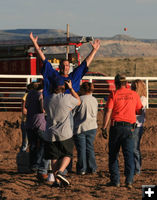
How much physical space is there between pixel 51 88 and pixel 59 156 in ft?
3.58

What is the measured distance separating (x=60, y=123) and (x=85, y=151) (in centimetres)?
229

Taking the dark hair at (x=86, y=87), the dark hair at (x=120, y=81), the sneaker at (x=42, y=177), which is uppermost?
the dark hair at (x=120, y=81)

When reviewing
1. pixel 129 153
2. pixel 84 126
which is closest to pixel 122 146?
pixel 129 153

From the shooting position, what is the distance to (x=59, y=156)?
8344mm

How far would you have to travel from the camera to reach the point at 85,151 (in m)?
10.3

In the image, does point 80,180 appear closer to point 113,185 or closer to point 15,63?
point 113,185

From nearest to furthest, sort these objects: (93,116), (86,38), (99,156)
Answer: (93,116) < (99,156) < (86,38)

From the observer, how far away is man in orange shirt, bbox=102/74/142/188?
8711mm

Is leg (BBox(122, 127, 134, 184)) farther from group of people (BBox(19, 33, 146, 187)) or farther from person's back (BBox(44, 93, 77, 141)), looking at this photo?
person's back (BBox(44, 93, 77, 141))

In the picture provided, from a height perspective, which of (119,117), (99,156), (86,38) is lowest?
(99,156)

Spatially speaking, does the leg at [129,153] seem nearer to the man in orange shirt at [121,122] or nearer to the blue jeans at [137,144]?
the man in orange shirt at [121,122]

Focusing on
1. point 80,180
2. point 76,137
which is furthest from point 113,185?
point 76,137

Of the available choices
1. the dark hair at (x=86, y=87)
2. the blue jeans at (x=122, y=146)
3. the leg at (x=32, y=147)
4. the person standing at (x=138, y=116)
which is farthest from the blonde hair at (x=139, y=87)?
the leg at (x=32, y=147)

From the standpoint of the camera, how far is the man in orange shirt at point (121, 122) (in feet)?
28.6
